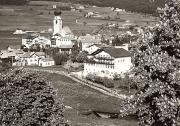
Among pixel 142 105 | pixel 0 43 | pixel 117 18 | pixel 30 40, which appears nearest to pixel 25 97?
pixel 142 105

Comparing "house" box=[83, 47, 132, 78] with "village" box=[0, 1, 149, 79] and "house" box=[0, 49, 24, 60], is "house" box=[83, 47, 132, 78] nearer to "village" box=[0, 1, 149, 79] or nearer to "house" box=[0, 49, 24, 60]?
"village" box=[0, 1, 149, 79]

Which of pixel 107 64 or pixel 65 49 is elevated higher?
pixel 107 64

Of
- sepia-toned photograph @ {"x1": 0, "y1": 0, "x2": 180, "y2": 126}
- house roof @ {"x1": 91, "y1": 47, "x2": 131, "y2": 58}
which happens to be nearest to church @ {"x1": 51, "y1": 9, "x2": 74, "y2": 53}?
sepia-toned photograph @ {"x1": 0, "y1": 0, "x2": 180, "y2": 126}

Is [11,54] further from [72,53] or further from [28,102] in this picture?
[28,102]

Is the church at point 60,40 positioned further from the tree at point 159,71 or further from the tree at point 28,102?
the tree at point 159,71

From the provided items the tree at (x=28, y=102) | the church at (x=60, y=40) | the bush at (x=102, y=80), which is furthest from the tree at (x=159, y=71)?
the church at (x=60, y=40)

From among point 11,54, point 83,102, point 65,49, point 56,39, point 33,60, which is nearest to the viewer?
point 83,102

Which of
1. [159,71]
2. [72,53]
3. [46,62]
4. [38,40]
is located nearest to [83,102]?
[46,62]
